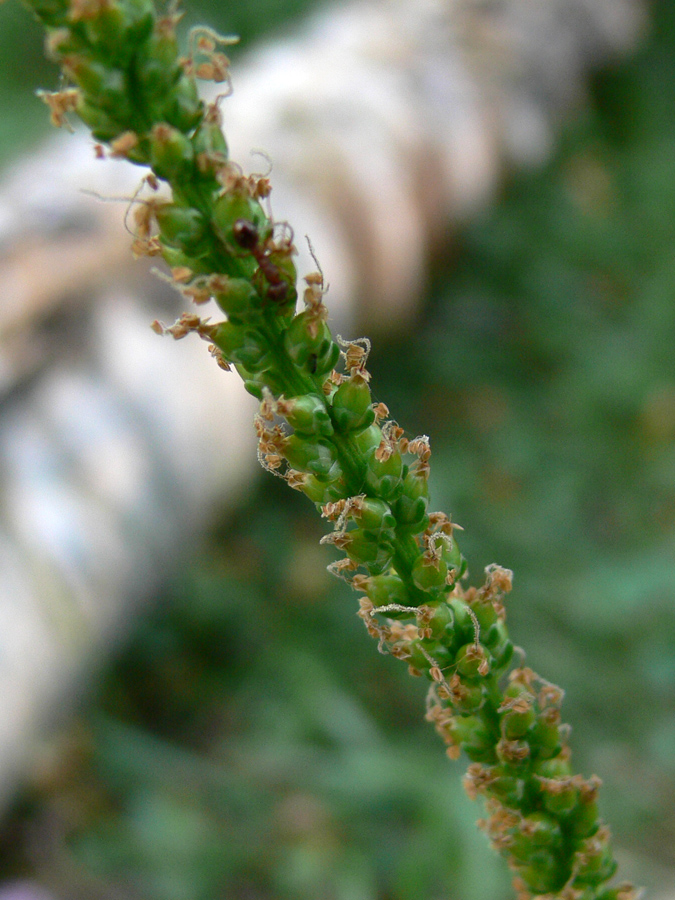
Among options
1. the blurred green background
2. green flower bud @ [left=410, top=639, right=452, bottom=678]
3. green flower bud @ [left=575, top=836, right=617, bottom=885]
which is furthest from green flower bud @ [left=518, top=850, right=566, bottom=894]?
the blurred green background

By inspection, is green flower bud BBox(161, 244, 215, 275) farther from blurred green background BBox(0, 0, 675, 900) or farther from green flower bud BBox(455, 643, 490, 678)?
blurred green background BBox(0, 0, 675, 900)

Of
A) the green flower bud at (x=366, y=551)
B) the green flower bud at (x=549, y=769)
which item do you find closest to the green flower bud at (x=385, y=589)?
the green flower bud at (x=366, y=551)

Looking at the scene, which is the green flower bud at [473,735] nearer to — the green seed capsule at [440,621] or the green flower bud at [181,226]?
the green seed capsule at [440,621]

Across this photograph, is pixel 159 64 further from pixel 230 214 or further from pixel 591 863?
pixel 591 863

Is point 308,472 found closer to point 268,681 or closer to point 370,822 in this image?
point 370,822

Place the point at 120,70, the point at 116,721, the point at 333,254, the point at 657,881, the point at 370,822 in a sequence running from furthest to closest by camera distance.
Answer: the point at 333,254 < the point at 116,721 < the point at 370,822 < the point at 657,881 < the point at 120,70

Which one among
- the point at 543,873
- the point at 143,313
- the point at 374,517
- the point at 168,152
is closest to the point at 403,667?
the point at 143,313

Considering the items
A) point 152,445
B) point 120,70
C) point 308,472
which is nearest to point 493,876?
point 152,445
